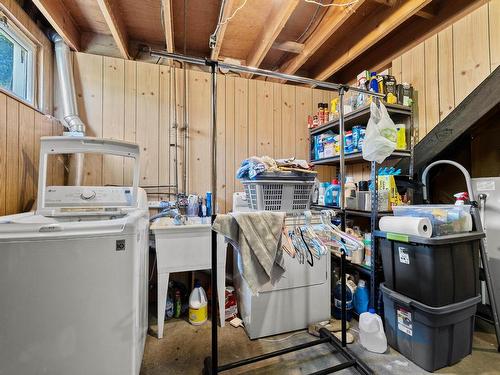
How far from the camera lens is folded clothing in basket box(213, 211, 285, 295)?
1088 millimetres

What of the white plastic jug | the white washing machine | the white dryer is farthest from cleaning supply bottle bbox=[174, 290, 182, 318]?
the white plastic jug

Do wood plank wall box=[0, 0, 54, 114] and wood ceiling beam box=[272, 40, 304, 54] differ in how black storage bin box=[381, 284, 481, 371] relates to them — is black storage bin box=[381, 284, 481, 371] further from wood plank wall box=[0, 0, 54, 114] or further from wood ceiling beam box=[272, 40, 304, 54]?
wood plank wall box=[0, 0, 54, 114]

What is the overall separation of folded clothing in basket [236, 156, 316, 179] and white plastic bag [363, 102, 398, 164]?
50cm

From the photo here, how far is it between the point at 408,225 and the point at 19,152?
8.41 ft

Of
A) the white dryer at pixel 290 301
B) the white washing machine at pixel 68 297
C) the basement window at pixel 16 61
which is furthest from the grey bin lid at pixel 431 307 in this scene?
the basement window at pixel 16 61

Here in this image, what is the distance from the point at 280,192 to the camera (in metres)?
1.36

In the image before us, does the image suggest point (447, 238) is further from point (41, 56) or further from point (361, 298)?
point (41, 56)

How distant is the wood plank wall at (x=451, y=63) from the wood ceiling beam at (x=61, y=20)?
9.52 feet

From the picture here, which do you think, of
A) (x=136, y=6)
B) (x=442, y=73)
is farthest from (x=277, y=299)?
(x=136, y=6)

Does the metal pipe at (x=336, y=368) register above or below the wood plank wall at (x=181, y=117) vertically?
below

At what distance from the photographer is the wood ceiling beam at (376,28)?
1.79 meters

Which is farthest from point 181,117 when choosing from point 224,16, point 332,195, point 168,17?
point 332,195

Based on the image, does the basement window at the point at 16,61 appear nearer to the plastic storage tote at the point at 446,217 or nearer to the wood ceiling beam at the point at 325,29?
the wood ceiling beam at the point at 325,29

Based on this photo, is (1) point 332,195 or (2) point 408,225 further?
(1) point 332,195
